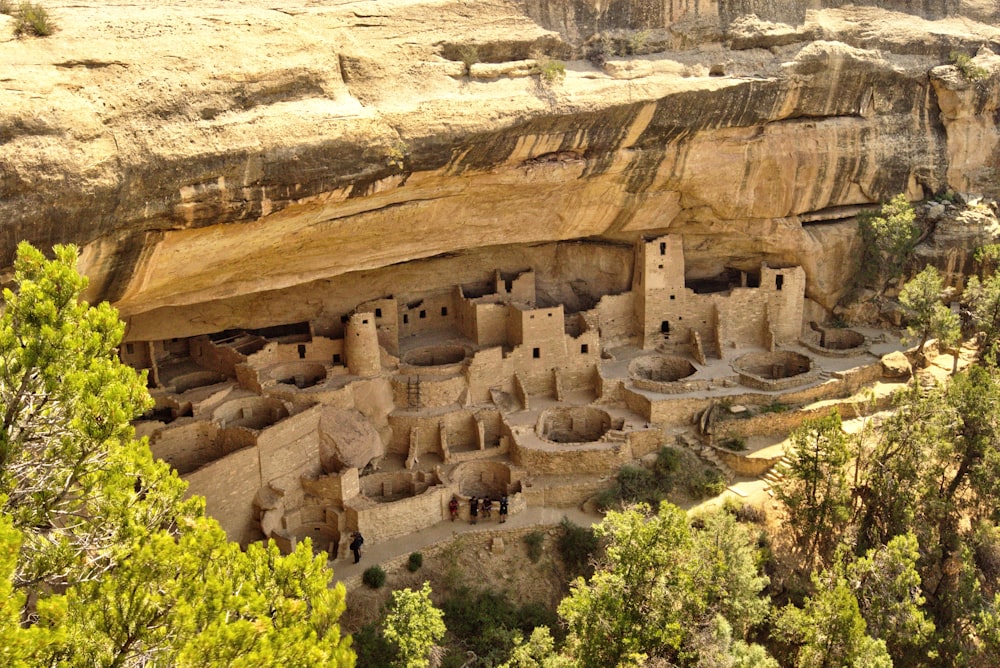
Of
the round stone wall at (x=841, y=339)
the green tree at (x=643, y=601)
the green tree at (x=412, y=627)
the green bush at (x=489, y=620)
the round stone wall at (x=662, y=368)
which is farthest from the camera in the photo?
the round stone wall at (x=841, y=339)

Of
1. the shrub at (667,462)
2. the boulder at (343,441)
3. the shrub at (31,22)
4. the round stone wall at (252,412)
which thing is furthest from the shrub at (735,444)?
the shrub at (31,22)

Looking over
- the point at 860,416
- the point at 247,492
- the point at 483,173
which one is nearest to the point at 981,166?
the point at 860,416

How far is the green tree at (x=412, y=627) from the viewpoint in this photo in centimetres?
1415

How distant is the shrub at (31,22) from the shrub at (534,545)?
11980 mm

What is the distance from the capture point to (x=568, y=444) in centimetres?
1870

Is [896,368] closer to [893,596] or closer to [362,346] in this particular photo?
[893,596]

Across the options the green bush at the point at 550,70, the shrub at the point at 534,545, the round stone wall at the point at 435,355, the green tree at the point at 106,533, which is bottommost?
the shrub at the point at 534,545

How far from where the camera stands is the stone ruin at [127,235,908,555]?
16.6m

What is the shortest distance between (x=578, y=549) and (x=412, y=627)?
4278 mm

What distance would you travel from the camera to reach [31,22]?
12.2m

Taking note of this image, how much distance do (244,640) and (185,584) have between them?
2.50 feet

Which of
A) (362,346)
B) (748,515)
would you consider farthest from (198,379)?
(748,515)

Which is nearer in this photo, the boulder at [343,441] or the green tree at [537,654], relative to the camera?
the green tree at [537,654]

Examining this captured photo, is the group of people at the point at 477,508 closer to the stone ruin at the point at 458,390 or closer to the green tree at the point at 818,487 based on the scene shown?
the stone ruin at the point at 458,390
